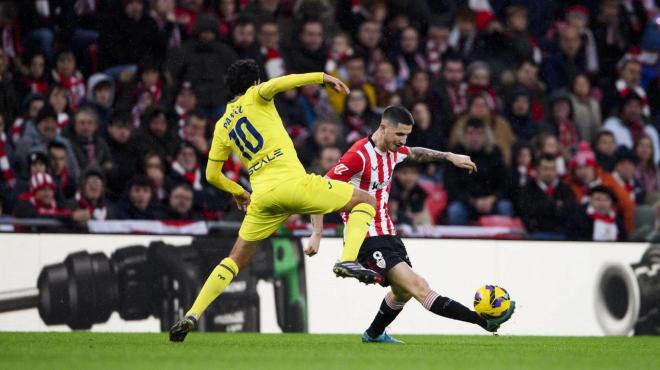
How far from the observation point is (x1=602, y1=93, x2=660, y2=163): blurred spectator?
17.7 meters

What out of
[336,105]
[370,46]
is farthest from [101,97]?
[370,46]

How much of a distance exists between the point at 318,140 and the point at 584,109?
501 centimetres

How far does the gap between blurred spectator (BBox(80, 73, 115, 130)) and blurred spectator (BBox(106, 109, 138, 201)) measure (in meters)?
0.28

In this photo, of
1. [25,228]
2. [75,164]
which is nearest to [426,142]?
[75,164]

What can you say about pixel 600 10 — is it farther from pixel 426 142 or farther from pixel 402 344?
pixel 402 344

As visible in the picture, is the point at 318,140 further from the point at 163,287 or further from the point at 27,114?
the point at 27,114

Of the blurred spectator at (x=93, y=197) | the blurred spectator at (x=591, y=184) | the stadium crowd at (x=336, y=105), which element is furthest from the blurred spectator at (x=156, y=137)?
the blurred spectator at (x=591, y=184)

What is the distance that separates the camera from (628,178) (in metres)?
16.5

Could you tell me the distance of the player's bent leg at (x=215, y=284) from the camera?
926cm

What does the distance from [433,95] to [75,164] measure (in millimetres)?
5335

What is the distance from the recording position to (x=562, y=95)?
17.6 m

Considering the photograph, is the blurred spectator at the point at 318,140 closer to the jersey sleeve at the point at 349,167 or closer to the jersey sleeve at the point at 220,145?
the jersey sleeve at the point at 349,167

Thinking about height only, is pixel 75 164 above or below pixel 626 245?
above

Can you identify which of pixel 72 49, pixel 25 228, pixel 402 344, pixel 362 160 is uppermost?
pixel 72 49
